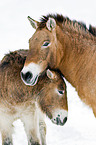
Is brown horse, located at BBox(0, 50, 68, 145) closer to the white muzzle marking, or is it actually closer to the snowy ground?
the white muzzle marking

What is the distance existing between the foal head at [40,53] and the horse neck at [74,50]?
5.8 inches

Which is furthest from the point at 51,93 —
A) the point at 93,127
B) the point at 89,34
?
the point at 93,127

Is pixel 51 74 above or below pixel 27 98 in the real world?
above

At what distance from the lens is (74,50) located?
14.4 ft

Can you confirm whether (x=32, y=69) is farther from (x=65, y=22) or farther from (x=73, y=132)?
(x=73, y=132)

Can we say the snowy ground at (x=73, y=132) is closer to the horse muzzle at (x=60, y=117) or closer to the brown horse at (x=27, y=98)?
the brown horse at (x=27, y=98)

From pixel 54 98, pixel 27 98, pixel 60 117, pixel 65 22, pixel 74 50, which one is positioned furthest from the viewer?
pixel 27 98

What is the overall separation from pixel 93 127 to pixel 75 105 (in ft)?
7.12

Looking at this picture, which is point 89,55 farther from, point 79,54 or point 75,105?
point 75,105

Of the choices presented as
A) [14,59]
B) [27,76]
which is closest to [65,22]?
[27,76]

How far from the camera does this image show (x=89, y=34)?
4.45 meters

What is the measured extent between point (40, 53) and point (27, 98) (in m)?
1.33

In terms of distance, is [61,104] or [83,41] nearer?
[83,41]

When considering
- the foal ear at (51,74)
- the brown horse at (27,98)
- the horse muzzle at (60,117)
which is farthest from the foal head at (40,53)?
the horse muzzle at (60,117)
